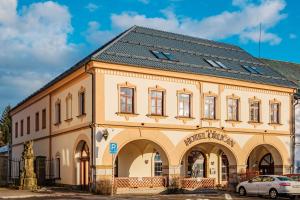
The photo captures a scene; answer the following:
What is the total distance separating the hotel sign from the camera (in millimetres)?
30656

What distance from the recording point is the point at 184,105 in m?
30.8

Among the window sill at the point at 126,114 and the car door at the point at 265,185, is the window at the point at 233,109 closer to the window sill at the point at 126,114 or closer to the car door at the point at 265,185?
the car door at the point at 265,185

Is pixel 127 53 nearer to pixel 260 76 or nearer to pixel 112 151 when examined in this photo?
pixel 112 151

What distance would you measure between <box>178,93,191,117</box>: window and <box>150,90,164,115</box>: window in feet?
4.39

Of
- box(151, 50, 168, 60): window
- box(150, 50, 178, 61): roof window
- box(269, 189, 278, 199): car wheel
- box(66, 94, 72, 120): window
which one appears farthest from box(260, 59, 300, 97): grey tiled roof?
box(66, 94, 72, 120): window

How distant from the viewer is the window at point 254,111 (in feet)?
112

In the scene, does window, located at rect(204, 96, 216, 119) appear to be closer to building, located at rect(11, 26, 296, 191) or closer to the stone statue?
building, located at rect(11, 26, 296, 191)

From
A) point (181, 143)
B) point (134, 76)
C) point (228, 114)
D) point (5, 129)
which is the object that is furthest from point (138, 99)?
point (5, 129)

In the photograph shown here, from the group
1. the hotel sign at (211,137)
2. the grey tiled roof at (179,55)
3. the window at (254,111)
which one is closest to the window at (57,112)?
the grey tiled roof at (179,55)

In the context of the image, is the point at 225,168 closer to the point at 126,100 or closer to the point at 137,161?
the point at 137,161

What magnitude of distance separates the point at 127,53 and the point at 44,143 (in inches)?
448

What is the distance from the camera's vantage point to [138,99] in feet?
94.0

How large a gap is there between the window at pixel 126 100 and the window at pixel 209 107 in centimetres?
563

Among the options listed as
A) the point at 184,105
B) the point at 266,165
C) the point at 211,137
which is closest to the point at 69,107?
the point at 184,105
